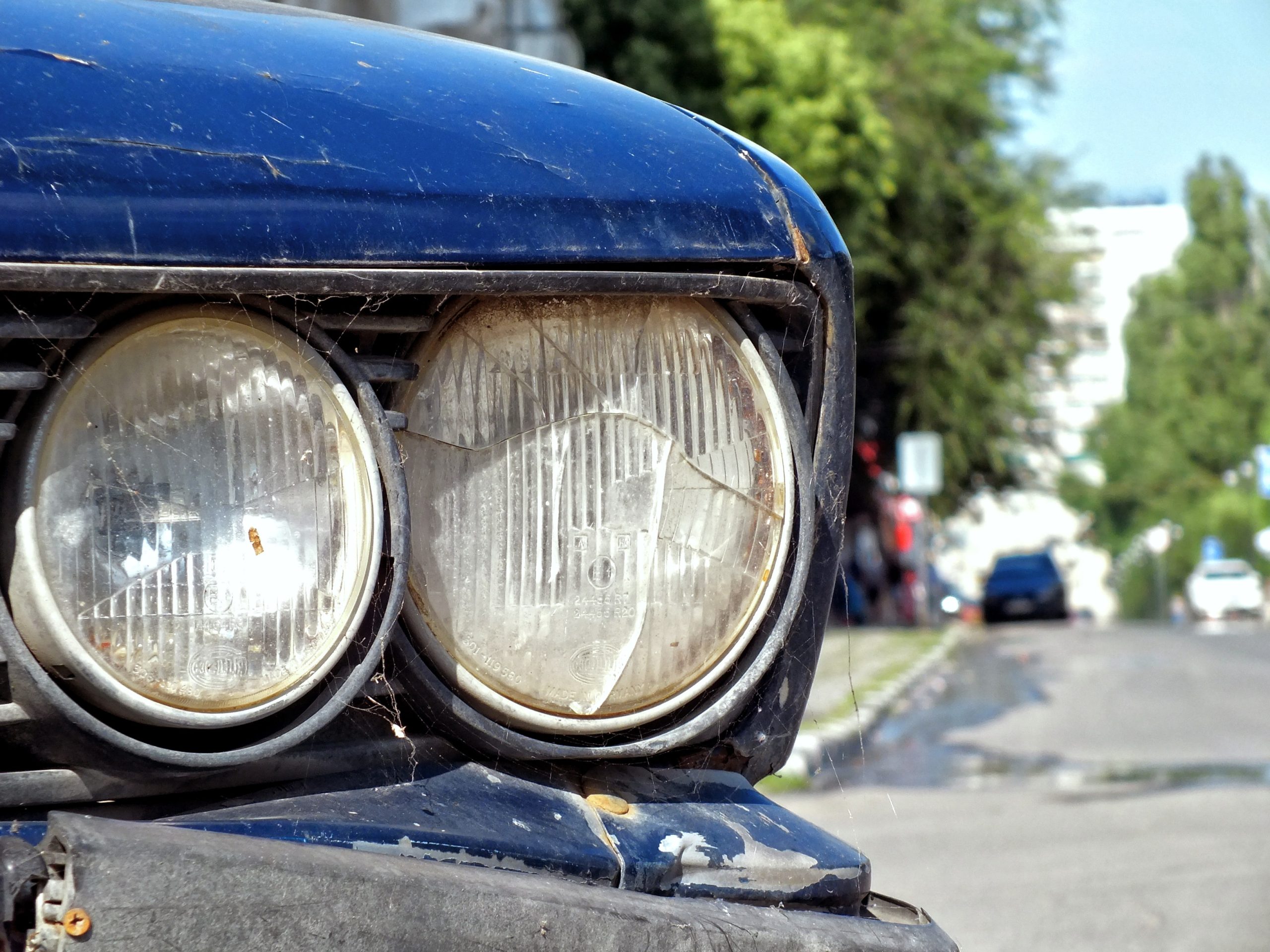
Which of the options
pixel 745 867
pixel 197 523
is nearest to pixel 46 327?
pixel 197 523

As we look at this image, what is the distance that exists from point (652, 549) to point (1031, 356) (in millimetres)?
23404

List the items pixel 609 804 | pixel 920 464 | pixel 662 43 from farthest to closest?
pixel 920 464 < pixel 662 43 < pixel 609 804

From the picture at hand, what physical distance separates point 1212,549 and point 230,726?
4289 centimetres

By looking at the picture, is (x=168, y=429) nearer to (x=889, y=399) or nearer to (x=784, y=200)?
(x=784, y=200)

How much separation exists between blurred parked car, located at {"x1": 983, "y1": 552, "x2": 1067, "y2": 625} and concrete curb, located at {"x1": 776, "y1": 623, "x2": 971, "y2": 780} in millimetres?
15641

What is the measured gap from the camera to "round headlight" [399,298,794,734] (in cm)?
120

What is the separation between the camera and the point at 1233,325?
44656 mm

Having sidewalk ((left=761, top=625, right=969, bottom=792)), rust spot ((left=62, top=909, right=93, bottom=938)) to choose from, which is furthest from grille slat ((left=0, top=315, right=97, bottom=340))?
sidewalk ((left=761, top=625, right=969, bottom=792))

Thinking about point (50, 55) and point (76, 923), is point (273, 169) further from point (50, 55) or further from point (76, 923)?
point (76, 923)

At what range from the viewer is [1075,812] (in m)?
5.88

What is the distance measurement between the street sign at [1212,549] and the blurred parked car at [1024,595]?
1170 cm

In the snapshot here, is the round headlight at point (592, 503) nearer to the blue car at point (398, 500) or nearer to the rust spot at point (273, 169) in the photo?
the blue car at point (398, 500)

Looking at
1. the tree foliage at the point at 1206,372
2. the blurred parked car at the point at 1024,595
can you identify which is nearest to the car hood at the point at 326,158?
the blurred parked car at the point at 1024,595

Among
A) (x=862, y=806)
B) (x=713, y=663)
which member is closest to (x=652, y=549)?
(x=713, y=663)
